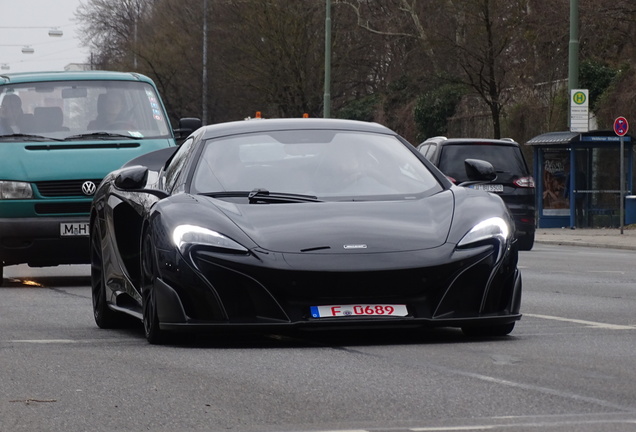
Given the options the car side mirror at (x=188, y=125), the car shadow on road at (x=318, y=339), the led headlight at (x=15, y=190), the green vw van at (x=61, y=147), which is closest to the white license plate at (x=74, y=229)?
the green vw van at (x=61, y=147)

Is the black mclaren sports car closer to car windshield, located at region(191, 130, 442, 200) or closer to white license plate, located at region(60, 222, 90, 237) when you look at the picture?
car windshield, located at region(191, 130, 442, 200)

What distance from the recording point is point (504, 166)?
26.5m

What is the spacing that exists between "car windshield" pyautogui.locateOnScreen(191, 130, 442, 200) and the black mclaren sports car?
12mm

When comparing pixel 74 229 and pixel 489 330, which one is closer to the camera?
pixel 489 330

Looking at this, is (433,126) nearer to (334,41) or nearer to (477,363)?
(334,41)

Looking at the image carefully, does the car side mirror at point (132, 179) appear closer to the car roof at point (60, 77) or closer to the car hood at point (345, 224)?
the car hood at point (345, 224)

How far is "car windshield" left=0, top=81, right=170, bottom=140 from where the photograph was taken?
1672 centimetres

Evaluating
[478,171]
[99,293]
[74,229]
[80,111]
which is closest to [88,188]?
[74,229]

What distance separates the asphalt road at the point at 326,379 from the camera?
A: 6.45 metres

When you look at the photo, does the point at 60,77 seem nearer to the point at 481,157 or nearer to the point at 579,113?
the point at 481,157

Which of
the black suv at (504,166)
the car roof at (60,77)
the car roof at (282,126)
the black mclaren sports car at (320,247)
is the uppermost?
the car roof at (60,77)

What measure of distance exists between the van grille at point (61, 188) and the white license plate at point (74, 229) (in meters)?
0.29

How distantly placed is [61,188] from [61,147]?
0.52 m

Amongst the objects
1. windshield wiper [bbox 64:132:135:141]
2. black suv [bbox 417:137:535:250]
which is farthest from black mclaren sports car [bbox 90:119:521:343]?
black suv [bbox 417:137:535:250]
